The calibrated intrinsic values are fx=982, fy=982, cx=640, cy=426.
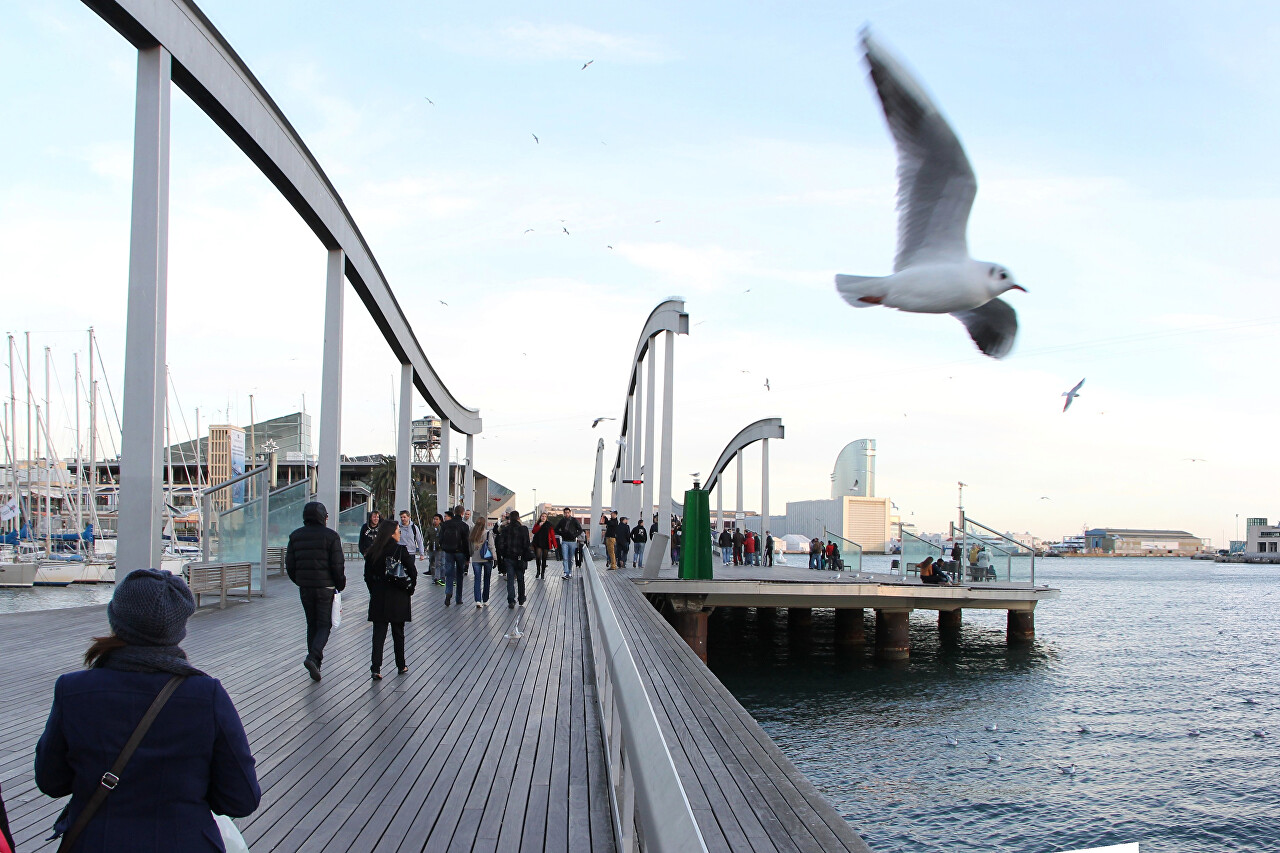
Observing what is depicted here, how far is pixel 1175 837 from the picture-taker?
1232 centimetres

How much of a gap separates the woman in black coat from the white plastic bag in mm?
5920

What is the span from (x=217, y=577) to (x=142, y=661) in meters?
14.2

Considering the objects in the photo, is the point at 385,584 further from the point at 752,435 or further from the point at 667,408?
the point at 752,435

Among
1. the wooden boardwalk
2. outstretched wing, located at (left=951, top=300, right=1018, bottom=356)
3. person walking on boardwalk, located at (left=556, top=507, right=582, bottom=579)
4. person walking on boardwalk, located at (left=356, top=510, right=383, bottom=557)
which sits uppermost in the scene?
outstretched wing, located at (left=951, top=300, right=1018, bottom=356)

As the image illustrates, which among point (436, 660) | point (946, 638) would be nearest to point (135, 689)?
point (436, 660)

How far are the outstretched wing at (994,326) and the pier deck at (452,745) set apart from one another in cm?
213

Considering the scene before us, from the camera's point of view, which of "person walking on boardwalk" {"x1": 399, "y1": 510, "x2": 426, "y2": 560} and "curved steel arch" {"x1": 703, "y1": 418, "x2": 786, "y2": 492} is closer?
"person walking on boardwalk" {"x1": 399, "y1": 510, "x2": 426, "y2": 560}

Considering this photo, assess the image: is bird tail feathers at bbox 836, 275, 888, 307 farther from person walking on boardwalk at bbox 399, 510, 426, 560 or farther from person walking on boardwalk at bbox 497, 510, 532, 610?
person walking on boardwalk at bbox 399, 510, 426, 560

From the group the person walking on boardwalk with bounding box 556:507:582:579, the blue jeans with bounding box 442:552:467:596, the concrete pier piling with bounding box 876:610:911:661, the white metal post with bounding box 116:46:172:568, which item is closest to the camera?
the white metal post with bounding box 116:46:172:568

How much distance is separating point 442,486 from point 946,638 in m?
15.4

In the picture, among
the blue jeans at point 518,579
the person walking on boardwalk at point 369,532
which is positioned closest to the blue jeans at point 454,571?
the blue jeans at point 518,579

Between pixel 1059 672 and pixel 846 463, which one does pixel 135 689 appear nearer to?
pixel 846 463

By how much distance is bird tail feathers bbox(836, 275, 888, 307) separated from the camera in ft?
10.0

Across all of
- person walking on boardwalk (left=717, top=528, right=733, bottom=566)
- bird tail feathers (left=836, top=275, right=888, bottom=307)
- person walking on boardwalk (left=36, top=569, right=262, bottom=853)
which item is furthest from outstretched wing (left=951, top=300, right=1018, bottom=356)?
person walking on boardwalk (left=717, top=528, right=733, bottom=566)
